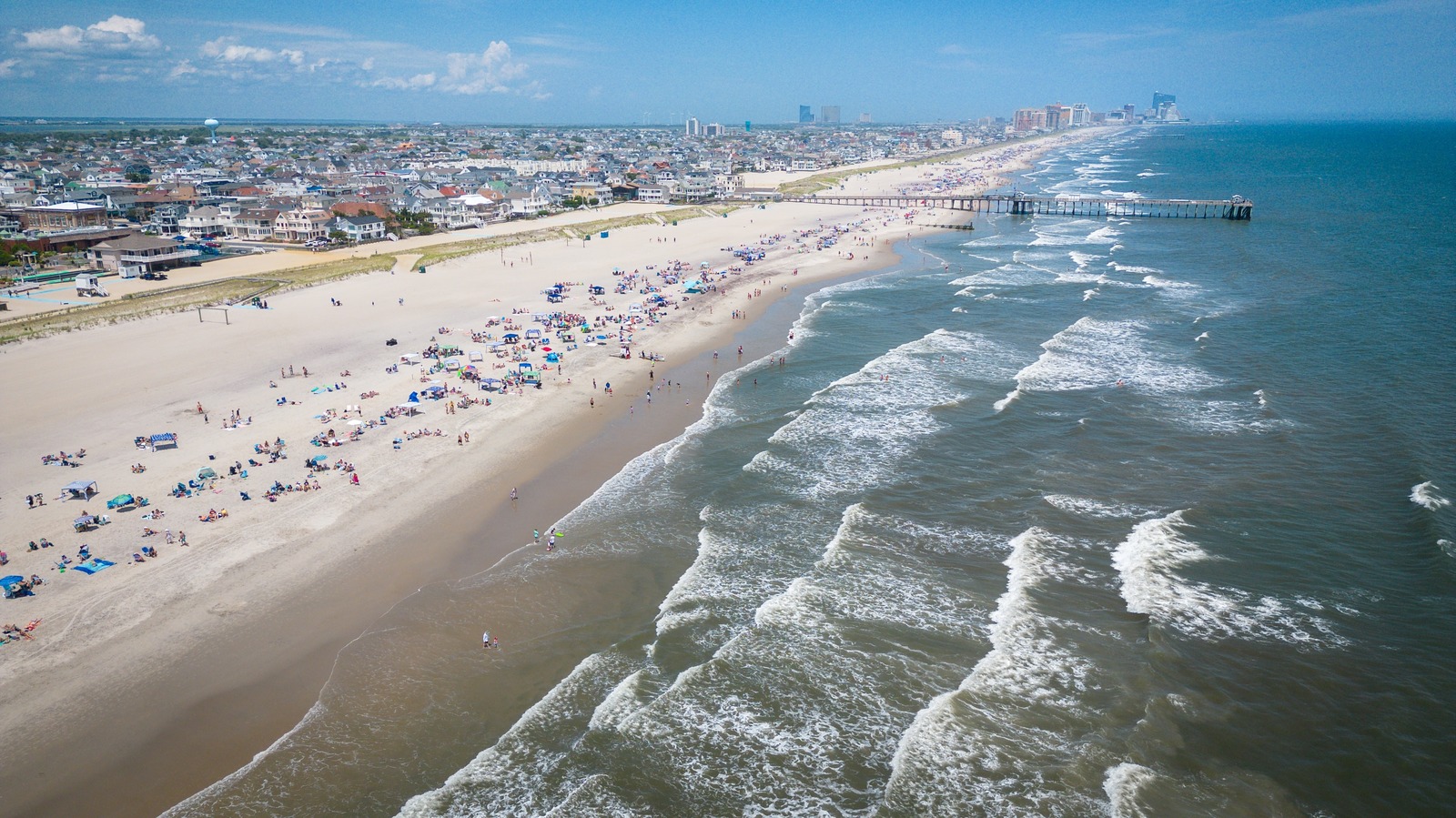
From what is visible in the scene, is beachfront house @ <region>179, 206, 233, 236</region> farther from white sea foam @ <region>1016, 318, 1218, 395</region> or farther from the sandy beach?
white sea foam @ <region>1016, 318, 1218, 395</region>

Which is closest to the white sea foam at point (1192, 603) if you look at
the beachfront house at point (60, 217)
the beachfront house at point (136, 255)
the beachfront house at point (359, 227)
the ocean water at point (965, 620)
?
the ocean water at point (965, 620)

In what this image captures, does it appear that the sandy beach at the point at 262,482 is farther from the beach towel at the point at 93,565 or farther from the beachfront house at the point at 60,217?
the beachfront house at the point at 60,217

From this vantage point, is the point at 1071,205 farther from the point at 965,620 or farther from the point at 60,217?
the point at 60,217

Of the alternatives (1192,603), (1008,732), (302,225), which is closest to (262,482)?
(1008,732)

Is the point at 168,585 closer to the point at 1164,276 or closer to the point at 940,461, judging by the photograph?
the point at 940,461

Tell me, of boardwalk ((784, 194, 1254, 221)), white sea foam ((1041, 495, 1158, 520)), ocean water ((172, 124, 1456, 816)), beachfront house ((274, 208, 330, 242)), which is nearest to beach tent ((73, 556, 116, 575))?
ocean water ((172, 124, 1456, 816))
